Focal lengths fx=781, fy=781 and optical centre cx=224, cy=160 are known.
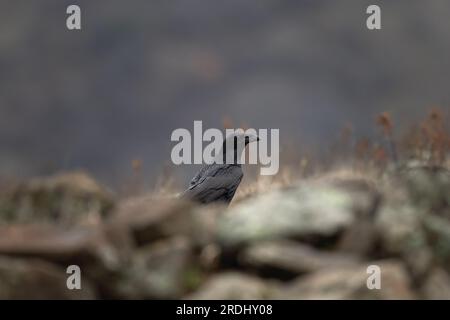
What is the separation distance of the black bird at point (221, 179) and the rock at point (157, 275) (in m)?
3.39

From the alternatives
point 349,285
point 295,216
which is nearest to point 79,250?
point 295,216

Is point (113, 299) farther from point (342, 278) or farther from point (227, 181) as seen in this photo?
point (227, 181)

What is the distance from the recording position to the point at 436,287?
5215mm

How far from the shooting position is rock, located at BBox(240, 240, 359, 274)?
5.18 m

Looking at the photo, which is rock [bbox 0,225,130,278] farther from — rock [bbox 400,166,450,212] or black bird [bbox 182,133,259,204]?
black bird [bbox 182,133,259,204]

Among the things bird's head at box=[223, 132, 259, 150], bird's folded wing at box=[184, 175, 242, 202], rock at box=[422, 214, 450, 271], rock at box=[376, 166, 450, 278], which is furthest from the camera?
bird's head at box=[223, 132, 259, 150]

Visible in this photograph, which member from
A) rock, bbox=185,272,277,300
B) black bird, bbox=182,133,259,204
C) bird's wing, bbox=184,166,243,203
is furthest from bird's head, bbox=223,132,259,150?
rock, bbox=185,272,277,300

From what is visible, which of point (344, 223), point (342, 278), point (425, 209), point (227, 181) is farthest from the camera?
point (227, 181)

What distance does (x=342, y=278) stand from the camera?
16.4ft

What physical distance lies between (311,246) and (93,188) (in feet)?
5.55

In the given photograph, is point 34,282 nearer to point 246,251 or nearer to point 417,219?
point 246,251

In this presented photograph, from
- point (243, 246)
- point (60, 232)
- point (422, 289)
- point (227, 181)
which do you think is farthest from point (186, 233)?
point (227, 181)
